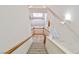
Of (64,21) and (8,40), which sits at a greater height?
(64,21)
